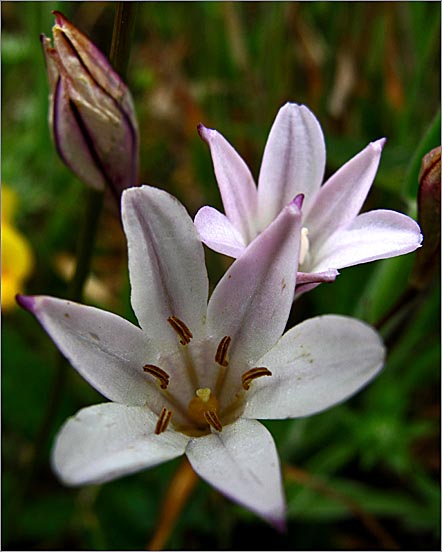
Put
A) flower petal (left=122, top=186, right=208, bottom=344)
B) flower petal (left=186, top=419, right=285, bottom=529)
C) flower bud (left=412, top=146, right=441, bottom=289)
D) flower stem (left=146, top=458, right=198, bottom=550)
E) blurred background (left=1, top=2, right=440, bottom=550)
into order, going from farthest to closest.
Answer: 1. blurred background (left=1, top=2, right=440, bottom=550)
2. flower stem (left=146, top=458, right=198, bottom=550)
3. flower bud (left=412, top=146, right=441, bottom=289)
4. flower petal (left=122, top=186, right=208, bottom=344)
5. flower petal (left=186, top=419, right=285, bottom=529)

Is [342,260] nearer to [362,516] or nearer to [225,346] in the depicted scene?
[225,346]

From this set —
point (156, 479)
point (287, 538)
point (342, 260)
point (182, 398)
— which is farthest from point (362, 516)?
point (342, 260)

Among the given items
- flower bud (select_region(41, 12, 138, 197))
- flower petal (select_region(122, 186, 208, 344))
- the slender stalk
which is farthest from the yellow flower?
flower petal (select_region(122, 186, 208, 344))

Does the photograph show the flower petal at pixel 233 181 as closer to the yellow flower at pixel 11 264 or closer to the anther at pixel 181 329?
the anther at pixel 181 329

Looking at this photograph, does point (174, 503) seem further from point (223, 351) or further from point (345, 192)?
point (345, 192)

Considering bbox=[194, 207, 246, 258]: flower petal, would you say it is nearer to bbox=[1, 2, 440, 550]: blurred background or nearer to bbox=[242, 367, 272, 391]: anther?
bbox=[242, 367, 272, 391]: anther

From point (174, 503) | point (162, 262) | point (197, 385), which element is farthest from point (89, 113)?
point (174, 503)
